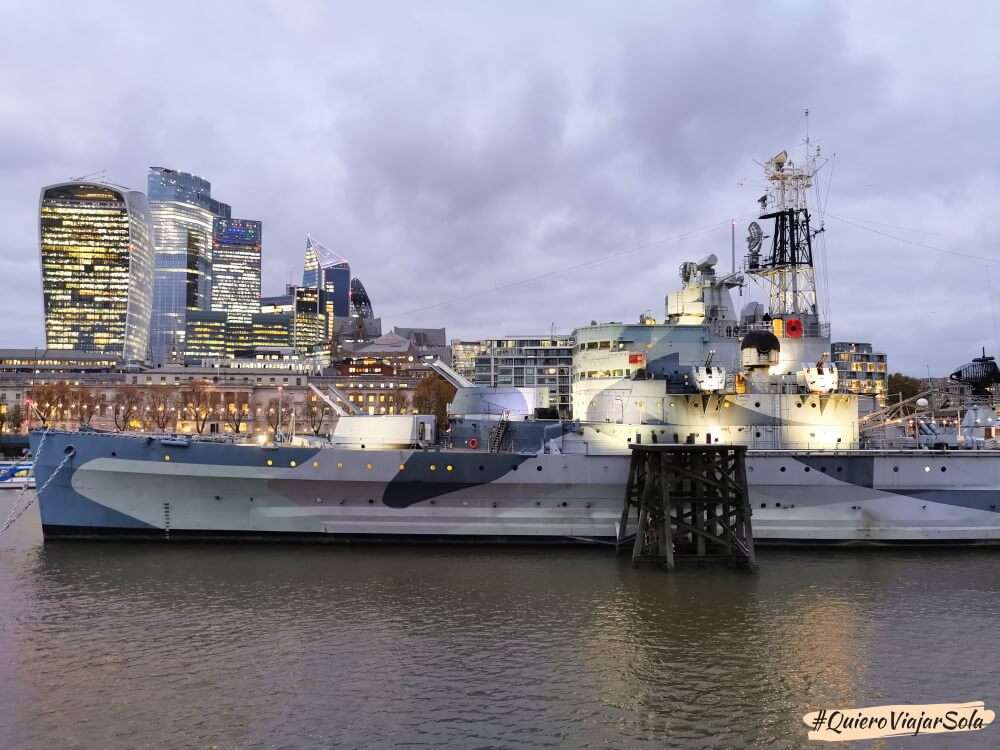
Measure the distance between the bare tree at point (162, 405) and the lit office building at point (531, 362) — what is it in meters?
Result: 42.2

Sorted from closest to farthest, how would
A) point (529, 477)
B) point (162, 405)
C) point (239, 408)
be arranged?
point (529, 477)
point (162, 405)
point (239, 408)

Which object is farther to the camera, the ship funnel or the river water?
the ship funnel

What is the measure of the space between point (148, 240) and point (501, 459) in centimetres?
19182

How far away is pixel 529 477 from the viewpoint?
22516 mm

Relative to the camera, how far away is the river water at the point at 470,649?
1084cm

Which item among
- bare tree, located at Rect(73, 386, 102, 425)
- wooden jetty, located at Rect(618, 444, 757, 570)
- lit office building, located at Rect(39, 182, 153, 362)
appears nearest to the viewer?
wooden jetty, located at Rect(618, 444, 757, 570)

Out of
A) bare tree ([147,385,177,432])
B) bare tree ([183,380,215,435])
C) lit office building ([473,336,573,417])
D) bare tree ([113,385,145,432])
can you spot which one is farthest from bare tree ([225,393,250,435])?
lit office building ([473,336,573,417])

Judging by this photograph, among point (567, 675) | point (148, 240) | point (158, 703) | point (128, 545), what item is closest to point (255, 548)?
point (128, 545)

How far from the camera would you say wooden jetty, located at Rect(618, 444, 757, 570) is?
20.7 meters

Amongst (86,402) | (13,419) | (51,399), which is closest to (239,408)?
(86,402)

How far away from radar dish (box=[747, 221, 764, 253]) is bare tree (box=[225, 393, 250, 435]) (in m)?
91.8

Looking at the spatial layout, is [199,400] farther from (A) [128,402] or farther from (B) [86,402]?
(B) [86,402]

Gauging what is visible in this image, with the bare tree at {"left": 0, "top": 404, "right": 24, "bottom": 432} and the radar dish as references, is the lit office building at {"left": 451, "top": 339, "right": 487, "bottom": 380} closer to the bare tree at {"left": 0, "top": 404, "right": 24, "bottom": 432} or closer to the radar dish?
the bare tree at {"left": 0, "top": 404, "right": 24, "bottom": 432}

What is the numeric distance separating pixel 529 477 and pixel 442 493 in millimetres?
2829
